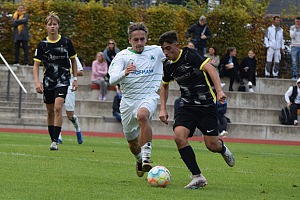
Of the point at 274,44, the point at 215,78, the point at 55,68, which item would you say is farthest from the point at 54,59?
the point at 274,44

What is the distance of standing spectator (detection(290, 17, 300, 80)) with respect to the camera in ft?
94.4

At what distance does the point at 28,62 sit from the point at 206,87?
66.2 ft

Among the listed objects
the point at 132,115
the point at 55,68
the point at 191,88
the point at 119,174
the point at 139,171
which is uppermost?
the point at 191,88

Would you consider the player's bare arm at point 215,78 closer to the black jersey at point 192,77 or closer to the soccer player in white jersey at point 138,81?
the black jersey at point 192,77

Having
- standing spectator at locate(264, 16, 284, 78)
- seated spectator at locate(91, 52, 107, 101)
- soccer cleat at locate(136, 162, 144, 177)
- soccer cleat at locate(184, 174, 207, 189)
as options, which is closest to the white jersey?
soccer cleat at locate(136, 162, 144, 177)

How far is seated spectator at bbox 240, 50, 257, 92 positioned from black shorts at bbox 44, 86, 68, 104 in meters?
13.3

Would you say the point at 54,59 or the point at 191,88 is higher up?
the point at 191,88

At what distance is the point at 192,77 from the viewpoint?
441 inches

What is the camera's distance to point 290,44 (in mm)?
31594

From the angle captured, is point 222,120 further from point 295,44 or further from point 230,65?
point 295,44

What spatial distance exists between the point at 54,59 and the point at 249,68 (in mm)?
13371

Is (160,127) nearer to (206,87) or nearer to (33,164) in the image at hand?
(33,164)

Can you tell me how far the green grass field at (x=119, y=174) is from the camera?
390 inches

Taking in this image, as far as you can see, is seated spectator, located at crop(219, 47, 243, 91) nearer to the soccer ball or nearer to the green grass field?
the green grass field
